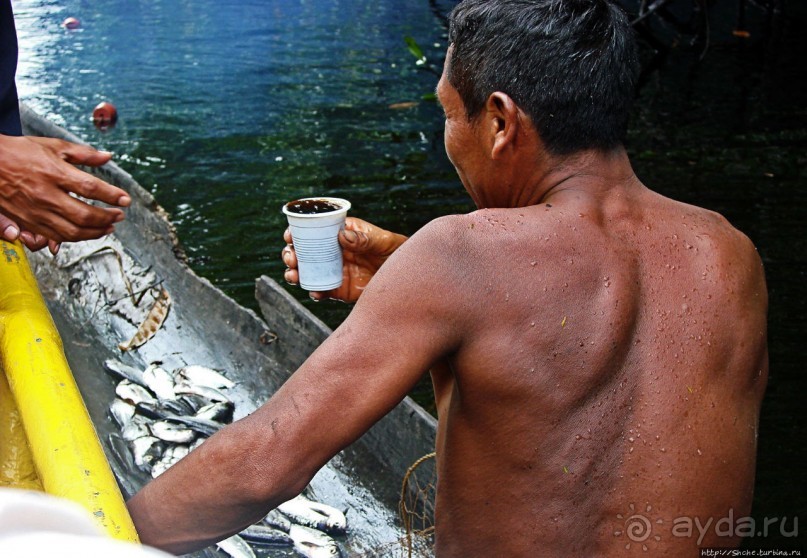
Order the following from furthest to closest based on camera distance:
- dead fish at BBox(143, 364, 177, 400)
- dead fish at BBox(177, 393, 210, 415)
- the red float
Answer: the red float < dead fish at BBox(143, 364, 177, 400) < dead fish at BBox(177, 393, 210, 415)

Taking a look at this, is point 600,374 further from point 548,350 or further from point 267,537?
point 267,537

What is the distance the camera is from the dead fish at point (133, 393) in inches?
181

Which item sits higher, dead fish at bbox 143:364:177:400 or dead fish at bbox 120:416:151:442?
dead fish at bbox 120:416:151:442

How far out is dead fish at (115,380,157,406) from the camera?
459cm

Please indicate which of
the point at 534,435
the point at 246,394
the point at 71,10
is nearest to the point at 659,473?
the point at 534,435

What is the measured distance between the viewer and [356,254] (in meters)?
2.85

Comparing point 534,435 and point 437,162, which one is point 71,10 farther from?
point 534,435

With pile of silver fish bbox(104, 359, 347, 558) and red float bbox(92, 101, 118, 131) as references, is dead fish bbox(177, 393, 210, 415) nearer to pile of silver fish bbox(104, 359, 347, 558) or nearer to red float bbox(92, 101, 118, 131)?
pile of silver fish bbox(104, 359, 347, 558)

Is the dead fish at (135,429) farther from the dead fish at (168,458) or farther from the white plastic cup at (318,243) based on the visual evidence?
the white plastic cup at (318,243)

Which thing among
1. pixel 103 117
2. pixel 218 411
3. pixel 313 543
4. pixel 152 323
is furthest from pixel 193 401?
pixel 103 117

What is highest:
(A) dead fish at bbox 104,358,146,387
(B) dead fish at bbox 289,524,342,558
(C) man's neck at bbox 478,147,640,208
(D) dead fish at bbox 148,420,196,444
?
(C) man's neck at bbox 478,147,640,208

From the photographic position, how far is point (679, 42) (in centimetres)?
1680

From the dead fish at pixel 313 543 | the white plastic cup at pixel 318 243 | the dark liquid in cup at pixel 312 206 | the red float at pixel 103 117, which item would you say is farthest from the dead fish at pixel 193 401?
the red float at pixel 103 117

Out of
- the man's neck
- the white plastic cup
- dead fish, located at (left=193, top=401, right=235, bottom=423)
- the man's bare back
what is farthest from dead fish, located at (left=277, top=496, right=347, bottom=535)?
the man's neck
